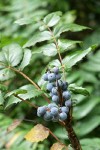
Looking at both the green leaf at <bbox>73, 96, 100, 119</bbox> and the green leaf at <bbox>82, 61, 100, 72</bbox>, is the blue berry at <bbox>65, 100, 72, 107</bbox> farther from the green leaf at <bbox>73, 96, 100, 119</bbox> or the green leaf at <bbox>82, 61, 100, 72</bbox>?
the green leaf at <bbox>82, 61, 100, 72</bbox>

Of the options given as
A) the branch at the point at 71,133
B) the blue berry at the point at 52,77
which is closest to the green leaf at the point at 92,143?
the branch at the point at 71,133

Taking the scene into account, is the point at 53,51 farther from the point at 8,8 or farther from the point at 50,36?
the point at 8,8

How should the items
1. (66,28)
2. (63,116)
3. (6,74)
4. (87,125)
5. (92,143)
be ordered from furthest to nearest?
(87,125), (92,143), (66,28), (6,74), (63,116)

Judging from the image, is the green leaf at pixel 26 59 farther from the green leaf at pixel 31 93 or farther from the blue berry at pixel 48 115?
the blue berry at pixel 48 115

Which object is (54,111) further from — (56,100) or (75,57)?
(75,57)

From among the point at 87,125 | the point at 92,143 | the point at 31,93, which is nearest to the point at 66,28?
the point at 31,93

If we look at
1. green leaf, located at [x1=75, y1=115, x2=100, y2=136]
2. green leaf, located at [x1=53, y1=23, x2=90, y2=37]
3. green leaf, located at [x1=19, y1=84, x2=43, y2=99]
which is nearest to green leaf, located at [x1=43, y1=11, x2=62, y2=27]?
green leaf, located at [x1=53, y1=23, x2=90, y2=37]
